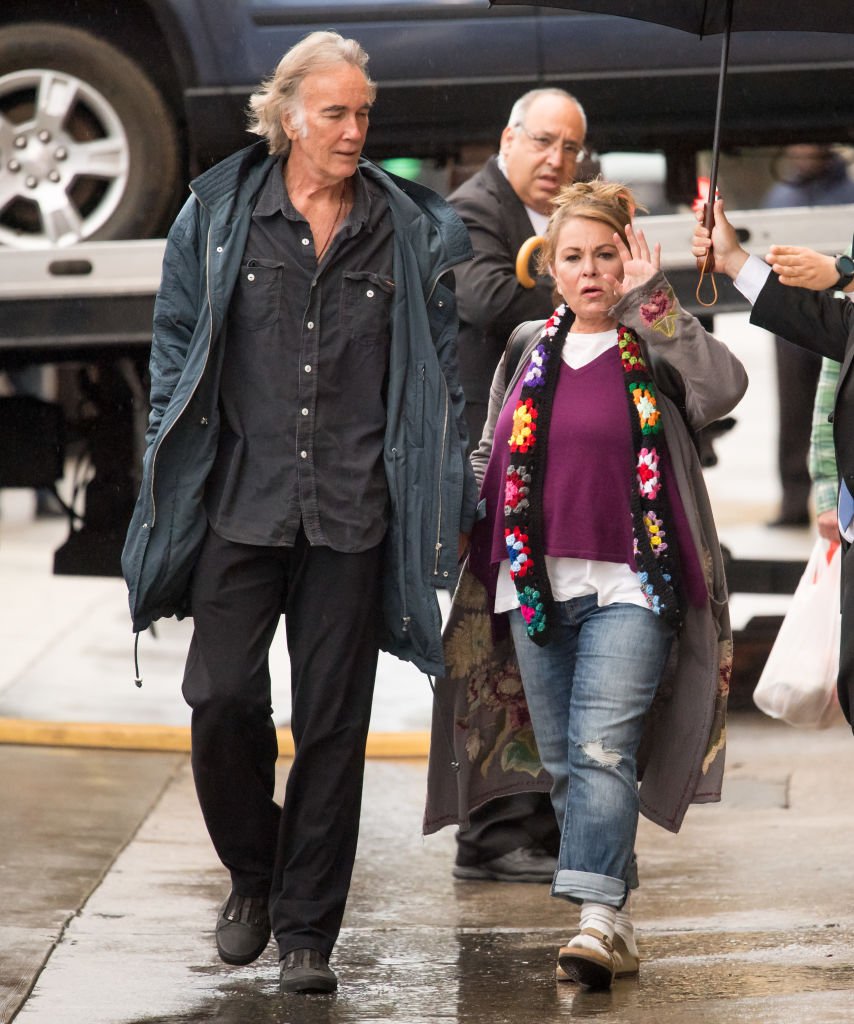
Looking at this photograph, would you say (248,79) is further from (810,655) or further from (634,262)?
(810,655)

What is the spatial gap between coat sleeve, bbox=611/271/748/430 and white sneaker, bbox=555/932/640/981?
116 cm

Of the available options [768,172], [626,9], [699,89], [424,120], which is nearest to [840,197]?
[768,172]

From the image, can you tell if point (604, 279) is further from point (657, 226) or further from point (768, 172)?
point (768, 172)

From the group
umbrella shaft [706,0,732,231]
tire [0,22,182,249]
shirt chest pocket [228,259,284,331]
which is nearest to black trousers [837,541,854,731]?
umbrella shaft [706,0,732,231]

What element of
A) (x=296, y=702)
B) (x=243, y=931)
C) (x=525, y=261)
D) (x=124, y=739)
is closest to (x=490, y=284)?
(x=525, y=261)

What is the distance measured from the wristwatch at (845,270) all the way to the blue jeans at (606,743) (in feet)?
2.69

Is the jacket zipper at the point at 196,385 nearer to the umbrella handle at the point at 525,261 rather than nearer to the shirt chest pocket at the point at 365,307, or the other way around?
the shirt chest pocket at the point at 365,307

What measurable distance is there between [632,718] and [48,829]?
2.19m

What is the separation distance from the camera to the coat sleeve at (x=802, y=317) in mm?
3975

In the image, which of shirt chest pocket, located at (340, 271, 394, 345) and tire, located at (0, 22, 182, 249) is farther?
tire, located at (0, 22, 182, 249)

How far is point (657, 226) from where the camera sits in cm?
623

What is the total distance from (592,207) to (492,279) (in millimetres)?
964

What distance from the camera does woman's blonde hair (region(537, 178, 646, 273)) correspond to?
407 cm

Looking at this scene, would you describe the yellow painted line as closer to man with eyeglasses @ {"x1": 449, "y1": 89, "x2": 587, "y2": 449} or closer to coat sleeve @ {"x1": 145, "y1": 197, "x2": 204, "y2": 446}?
man with eyeglasses @ {"x1": 449, "y1": 89, "x2": 587, "y2": 449}
